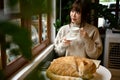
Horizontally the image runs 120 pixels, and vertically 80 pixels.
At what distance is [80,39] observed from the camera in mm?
2178

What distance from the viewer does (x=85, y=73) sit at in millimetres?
1467

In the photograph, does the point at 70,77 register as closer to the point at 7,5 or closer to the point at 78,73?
the point at 78,73

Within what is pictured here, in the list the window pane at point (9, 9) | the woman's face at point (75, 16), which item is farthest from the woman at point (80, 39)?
the window pane at point (9, 9)

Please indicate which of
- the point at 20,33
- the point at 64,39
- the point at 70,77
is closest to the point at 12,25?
the point at 20,33

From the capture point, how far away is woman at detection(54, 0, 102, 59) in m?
2.15

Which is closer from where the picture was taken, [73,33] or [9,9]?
[9,9]

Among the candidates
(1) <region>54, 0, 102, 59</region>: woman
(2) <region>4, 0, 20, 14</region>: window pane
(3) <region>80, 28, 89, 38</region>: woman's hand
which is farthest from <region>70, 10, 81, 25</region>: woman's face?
(2) <region>4, 0, 20, 14</region>: window pane

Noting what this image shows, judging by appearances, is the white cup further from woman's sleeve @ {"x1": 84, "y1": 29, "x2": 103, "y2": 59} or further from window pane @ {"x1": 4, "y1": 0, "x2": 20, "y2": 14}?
window pane @ {"x1": 4, "y1": 0, "x2": 20, "y2": 14}

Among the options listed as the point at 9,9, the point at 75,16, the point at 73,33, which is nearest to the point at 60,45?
the point at 73,33

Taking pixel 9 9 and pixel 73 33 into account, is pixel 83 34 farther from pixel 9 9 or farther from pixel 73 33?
pixel 9 9

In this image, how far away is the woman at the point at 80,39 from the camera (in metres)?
2.15

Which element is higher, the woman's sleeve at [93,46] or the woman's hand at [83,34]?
the woman's hand at [83,34]

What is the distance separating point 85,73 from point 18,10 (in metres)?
1.27

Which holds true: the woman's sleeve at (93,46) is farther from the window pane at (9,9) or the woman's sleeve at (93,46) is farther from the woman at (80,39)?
the window pane at (9,9)
